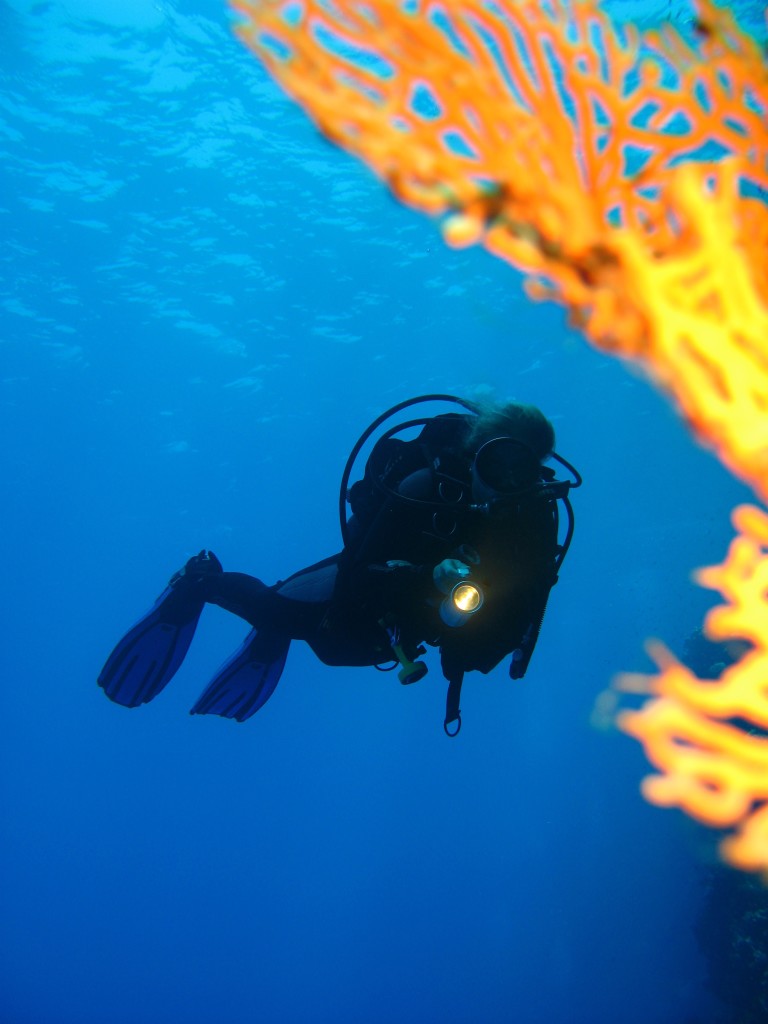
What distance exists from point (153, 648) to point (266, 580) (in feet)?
168

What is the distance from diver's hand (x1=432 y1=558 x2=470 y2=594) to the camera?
3.70 meters

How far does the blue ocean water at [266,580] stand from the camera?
1825 cm

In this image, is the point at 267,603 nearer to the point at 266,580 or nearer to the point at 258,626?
the point at 258,626

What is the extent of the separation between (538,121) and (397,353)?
2524 centimetres

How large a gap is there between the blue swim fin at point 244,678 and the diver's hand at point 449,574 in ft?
10.4

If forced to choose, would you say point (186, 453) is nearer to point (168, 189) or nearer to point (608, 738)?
point (168, 189)

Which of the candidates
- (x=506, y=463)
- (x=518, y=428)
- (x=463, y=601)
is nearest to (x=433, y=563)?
(x=463, y=601)

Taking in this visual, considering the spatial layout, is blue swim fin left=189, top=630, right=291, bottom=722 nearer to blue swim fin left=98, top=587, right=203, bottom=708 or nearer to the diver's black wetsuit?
blue swim fin left=98, top=587, right=203, bottom=708

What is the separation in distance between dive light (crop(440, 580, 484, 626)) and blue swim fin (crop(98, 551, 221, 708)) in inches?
142

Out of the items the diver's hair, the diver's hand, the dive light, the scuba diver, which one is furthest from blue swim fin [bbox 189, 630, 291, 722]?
the diver's hair

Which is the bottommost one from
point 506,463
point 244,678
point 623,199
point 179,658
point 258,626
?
point 623,199

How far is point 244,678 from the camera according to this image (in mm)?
6520

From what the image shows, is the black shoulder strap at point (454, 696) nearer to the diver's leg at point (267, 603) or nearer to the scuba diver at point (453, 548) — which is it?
the scuba diver at point (453, 548)

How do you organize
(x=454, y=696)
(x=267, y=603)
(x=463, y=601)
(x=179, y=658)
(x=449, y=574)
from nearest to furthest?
1. (x=463, y=601)
2. (x=449, y=574)
3. (x=454, y=696)
4. (x=267, y=603)
5. (x=179, y=658)
